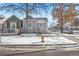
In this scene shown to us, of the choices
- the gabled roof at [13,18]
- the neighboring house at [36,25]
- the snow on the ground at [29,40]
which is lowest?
the snow on the ground at [29,40]

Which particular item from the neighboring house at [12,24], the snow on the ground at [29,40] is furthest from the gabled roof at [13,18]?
the snow on the ground at [29,40]

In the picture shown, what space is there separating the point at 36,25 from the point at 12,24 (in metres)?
0.28

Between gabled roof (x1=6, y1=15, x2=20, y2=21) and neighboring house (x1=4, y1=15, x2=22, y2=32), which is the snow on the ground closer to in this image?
neighboring house (x1=4, y1=15, x2=22, y2=32)

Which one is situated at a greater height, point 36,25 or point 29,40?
point 36,25

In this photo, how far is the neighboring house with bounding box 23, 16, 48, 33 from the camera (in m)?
4.55

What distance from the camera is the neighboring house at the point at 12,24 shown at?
4.56 meters

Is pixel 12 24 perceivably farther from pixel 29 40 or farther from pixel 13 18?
pixel 29 40

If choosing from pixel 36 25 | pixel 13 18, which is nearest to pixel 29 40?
pixel 36 25

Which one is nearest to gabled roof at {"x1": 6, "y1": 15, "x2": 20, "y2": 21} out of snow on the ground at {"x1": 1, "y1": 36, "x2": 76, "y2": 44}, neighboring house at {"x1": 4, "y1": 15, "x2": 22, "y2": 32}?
neighboring house at {"x1": 4, "y1": 15, "x2": 22, "y2": 32}

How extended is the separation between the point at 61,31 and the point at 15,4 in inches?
24.5

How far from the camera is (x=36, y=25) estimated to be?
4574 millimetres

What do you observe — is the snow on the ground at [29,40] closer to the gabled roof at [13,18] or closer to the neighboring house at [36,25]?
the neighboring house at [36,25]

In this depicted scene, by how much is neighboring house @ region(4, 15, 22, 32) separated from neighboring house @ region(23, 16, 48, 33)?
7 centimetres

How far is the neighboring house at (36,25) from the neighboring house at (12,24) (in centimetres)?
7
